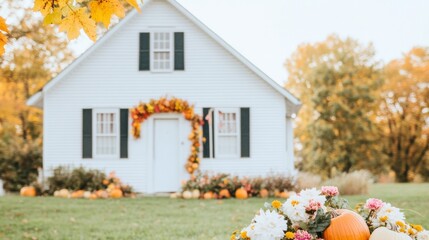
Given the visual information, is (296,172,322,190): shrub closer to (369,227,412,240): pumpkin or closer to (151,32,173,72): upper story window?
(151,32,173,72): upper story window

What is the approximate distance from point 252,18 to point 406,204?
37.1ft

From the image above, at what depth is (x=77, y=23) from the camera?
3492 millimetres

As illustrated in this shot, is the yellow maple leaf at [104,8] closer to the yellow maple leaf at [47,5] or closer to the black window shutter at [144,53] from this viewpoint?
the yellow maple leaf at [47,5]

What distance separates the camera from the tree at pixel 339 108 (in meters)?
36.3

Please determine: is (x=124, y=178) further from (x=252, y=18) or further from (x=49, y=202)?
(x=252, y=18)

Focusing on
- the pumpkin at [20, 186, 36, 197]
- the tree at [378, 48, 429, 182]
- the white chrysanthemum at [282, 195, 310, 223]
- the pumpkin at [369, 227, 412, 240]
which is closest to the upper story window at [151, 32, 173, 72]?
the pumpkin at [20, 186, 36, 197]

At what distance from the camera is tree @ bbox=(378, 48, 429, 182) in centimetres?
3941

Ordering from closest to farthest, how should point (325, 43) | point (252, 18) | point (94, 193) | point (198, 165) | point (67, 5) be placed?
point (67, 5), point (94, 193), point (198, 165), point (252, 18), point (325, 43)

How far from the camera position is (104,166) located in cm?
1738

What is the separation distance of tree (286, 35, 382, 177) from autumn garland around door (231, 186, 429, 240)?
3218cm

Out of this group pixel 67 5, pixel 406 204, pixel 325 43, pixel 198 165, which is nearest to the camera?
pixel 67 5

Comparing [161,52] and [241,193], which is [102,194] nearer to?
[241,193]

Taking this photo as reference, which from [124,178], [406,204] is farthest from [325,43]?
[406,204]

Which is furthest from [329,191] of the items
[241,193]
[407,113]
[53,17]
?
[407,113]
